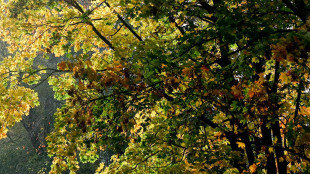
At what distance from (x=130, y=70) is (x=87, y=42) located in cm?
372

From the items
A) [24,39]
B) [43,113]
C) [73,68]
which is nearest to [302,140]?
[73,68]

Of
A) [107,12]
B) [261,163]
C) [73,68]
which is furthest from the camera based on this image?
[107,12]

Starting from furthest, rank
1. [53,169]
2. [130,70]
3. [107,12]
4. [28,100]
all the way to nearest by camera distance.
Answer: [28,100] → [107,12] → [53,169] → [130,70]

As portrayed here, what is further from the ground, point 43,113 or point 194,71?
point 43,113

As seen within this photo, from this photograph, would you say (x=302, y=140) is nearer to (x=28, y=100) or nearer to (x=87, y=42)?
(x=87, y=42)

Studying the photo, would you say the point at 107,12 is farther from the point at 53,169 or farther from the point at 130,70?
the point at 53,169

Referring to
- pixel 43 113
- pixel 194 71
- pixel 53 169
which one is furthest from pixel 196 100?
pixel 43 113

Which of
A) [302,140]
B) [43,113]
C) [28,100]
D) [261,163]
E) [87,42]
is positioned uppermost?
[43,113]

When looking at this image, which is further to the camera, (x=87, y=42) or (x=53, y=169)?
(x=87, y=42)

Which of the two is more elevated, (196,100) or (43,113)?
(43,113)

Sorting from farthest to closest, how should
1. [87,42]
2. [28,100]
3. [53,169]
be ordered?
[87,42] → [28,100] → [53,169]

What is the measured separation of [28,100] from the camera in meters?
6.65

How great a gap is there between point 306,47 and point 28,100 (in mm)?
6382

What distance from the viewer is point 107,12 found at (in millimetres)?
6117
